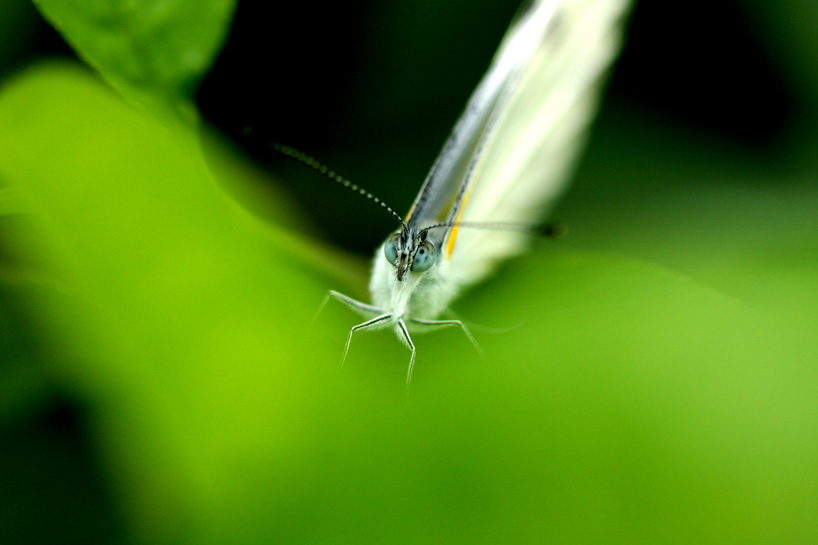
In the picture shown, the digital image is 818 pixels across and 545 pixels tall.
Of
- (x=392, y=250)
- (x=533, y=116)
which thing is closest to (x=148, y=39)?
(x=392, y=250)

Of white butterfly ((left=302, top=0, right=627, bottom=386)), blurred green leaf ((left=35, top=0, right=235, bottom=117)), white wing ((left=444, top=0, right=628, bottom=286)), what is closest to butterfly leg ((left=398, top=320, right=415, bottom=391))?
white butterfly ((left=302, top=0, right=627, bottom=386))

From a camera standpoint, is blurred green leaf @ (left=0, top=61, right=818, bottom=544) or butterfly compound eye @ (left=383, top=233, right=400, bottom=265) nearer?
blurred green leaf @ (left=0, top=61, right=818, bottom=544)

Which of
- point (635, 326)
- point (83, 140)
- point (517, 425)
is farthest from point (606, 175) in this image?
point (83, 140)

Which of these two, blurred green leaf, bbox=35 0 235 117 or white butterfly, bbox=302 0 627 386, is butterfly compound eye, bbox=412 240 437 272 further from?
blurred green leaf, bbox=35 0 235 117

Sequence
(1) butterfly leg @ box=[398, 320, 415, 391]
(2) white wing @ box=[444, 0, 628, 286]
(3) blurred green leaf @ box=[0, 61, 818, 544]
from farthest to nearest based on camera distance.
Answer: (2) white wing @ box=[444, 0, 628, 286], (1) butterfly leg @ box=[398, 320, 415, 391], (3) blurred green leaf @ box=[0, 61, 818, 544]

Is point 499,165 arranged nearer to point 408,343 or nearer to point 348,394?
point 408,343

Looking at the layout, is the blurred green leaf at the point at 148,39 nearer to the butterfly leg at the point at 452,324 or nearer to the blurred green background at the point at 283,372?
the blurred green background at the point at 283,372

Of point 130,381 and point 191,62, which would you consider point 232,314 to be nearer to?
point 130,381
